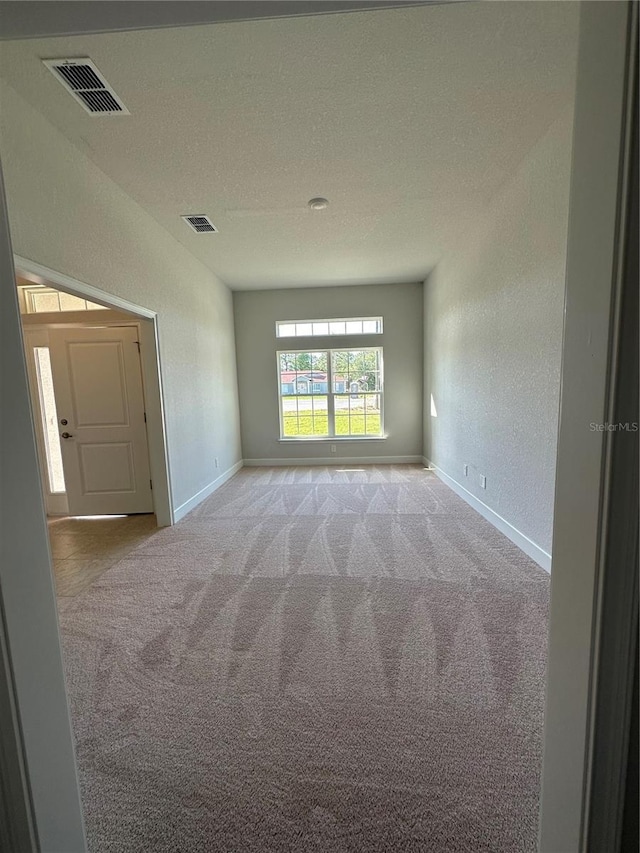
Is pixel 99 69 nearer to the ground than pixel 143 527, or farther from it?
farther from it

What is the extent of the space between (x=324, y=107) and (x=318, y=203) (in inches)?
41.9

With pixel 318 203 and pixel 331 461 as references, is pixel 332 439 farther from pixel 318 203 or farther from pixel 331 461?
pixel 318 203

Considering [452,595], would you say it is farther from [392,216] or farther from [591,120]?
→ [392,216]

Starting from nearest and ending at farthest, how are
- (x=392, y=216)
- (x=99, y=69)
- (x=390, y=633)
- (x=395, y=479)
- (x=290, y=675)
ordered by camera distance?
1. (x=290, y=675)
2. (x=99, y=69)
3. (x=390, y=633)
4. (x=392, y=216)
5. (x=395, y=479)

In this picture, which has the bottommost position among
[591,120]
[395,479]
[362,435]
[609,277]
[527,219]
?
[395,479]

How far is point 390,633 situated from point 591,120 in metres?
2.08

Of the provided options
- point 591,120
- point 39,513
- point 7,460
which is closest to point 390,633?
point 39,513

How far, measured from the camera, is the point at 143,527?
11.6ft

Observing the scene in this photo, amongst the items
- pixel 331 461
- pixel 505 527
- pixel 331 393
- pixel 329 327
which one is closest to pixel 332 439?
pixel 331 461

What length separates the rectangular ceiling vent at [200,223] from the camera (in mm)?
3238

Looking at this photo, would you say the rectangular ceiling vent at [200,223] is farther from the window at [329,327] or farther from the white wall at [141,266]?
the window at [329,327]

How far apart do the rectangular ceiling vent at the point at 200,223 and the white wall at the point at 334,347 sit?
2.40m

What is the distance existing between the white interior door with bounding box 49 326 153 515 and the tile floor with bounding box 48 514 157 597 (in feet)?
0.56

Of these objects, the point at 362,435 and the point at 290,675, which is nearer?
the point at 290,675
